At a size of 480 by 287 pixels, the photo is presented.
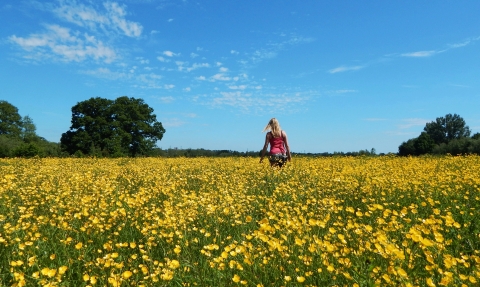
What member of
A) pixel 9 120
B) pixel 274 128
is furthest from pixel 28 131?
pixel 274 128

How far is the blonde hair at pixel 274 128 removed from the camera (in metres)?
10.2

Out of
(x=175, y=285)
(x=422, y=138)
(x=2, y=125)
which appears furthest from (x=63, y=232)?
(x=2, y=125)

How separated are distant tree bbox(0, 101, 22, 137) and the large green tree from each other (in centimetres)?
2150

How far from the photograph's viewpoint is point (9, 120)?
195ft

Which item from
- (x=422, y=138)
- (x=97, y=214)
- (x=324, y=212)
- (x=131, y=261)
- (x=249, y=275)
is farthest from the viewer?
(x=422, y=138)

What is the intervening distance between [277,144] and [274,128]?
0.50 meters

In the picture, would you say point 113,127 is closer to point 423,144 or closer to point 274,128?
point 274,128

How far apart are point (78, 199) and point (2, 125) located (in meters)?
64.0

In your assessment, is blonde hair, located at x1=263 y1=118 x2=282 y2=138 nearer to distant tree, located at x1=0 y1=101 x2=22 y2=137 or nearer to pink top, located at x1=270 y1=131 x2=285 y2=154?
pink top, located at x1=270 y1=131 x2=285 y2=154

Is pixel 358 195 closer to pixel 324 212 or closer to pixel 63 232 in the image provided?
Result: pixel 324 212

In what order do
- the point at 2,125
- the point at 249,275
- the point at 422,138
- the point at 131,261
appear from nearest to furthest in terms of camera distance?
1. the point at 249,275
2. the point at 131,261
3. the point at 422,138
4. the point at 2,125

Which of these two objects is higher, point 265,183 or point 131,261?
point 265,183

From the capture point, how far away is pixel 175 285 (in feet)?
9.66

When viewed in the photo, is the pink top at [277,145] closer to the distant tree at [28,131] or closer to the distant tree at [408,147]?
the distant tree at [408,147]
